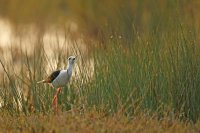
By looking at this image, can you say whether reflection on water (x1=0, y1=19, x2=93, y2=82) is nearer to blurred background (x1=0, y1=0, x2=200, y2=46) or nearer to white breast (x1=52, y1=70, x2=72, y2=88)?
blurred background (x1=0, y1=0, x2=200, y2=46)

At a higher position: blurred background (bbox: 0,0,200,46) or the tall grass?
blurred background (bbox: 0,0,200,46)

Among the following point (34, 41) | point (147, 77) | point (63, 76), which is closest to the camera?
point (63, 76)

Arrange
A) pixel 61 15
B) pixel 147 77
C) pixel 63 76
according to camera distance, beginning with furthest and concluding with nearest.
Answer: pixel 61 15, pixel 147 77, pixel 63 76

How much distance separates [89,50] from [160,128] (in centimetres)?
281

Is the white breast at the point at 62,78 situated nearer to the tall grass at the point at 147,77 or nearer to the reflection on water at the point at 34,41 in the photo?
the tall grass at the point at 147,77

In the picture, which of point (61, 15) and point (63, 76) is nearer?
point (63, 76)

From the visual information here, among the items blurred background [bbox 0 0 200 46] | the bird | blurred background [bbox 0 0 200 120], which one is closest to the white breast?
the bird

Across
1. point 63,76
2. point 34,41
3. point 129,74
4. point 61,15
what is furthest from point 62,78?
point 61,15

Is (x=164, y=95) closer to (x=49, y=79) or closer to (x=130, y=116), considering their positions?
(x=130, y=116)

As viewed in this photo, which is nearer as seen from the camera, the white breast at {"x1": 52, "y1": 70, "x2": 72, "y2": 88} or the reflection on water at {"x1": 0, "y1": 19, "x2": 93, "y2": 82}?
the white breast at {"x1": 52, "y1": 70, "x2": 72, "y2": 88}

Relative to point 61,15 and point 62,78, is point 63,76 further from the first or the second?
point 61,15

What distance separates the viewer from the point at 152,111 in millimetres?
9234

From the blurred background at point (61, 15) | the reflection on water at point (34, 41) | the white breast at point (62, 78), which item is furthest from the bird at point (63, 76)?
the blurred background at point (61, 15)

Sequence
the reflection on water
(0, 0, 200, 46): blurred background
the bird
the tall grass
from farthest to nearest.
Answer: (0, 0, 200, 46): blurred background, the reflection on water, the tall grass, the bird
